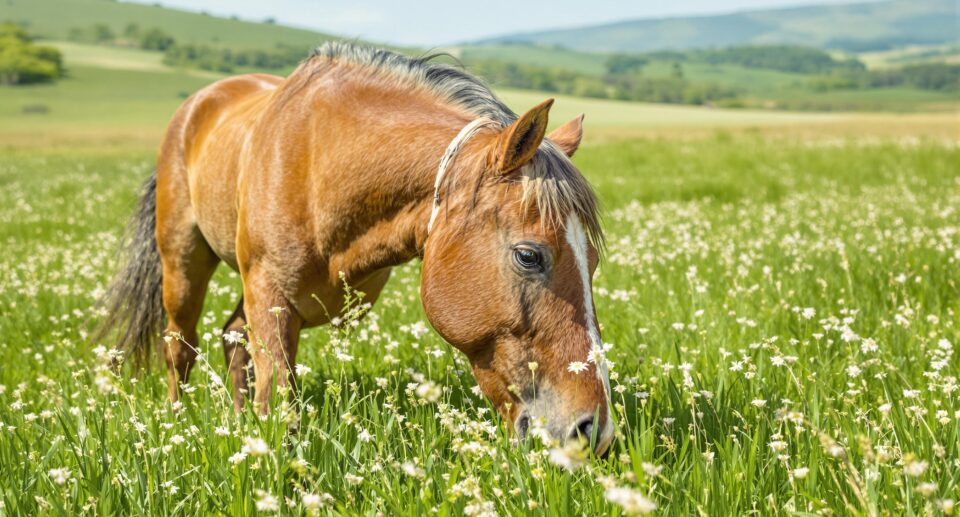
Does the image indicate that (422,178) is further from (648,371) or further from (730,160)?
(730,160)

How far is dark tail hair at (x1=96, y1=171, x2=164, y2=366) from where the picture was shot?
20.4 feet

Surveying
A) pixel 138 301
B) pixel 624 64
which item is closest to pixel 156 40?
pixel 624 64

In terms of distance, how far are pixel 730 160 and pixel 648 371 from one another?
18017 mm

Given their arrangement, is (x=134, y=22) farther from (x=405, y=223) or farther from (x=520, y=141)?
(x=520, y=141)

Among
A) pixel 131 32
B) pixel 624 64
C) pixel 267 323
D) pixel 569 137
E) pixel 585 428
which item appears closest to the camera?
pixel 585 428

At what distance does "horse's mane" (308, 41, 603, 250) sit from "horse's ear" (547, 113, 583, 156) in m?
0.24

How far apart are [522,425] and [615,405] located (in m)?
0.54

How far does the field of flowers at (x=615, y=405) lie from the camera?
2.73 metres

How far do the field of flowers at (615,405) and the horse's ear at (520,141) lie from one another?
951mm

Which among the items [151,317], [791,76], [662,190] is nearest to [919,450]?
[151,317]

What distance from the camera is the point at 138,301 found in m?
6.31

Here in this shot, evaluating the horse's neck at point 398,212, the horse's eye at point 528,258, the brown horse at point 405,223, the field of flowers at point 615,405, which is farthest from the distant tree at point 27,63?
the horse's eye at point 528,258

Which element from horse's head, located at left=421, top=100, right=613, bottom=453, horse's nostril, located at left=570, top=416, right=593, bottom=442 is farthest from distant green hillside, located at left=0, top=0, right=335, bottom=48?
horse's nostril, located at left=570, top=416, right=593, bottom=442

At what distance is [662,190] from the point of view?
16.2m
